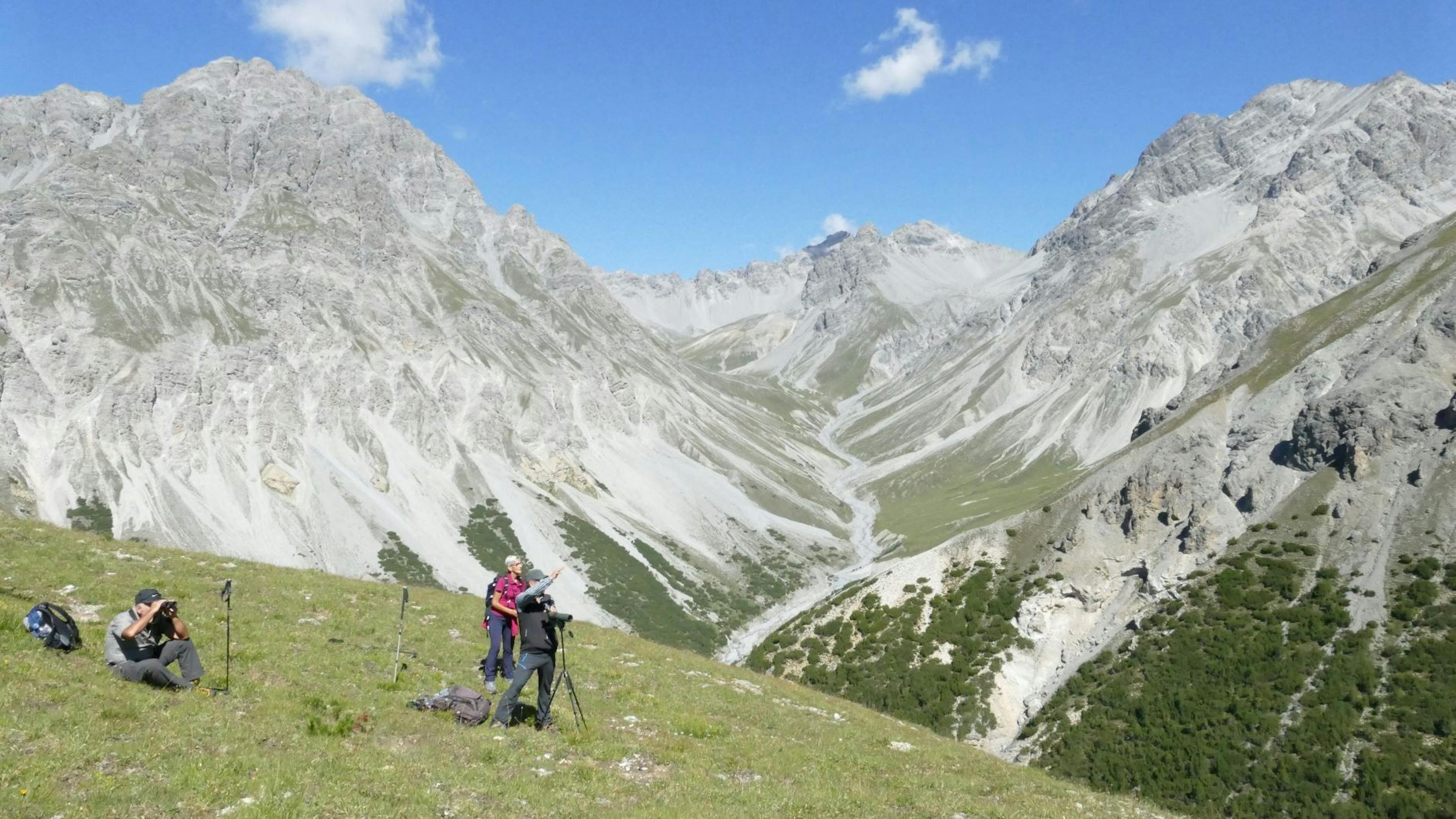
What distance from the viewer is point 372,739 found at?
1612cm

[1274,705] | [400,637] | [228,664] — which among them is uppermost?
[400,637]

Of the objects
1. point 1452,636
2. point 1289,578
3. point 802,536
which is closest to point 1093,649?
point 1289,578

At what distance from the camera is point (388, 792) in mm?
13094

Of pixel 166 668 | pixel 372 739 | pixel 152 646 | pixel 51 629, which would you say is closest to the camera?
pixel 372 739

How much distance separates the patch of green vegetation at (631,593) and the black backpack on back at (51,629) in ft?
311

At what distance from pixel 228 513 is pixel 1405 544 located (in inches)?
5869

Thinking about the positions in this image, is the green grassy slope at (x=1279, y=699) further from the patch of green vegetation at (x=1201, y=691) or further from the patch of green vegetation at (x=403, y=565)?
the patch of green vegetation at (x=403, y=565)

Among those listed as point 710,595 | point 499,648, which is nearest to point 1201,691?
point 499,648

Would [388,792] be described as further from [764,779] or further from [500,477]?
[500,477]

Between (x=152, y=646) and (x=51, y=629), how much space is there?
2376 millimetres

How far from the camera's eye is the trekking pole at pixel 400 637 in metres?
21.2

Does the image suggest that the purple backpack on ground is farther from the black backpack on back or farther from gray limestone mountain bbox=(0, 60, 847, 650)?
gray limestone mountain bbox=(0, 60, 847, 650)

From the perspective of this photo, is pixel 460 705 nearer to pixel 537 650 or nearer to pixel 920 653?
pixel 537 650

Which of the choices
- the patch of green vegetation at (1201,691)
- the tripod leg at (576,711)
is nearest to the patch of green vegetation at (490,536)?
the patch of green vegetation at (1201,691)
